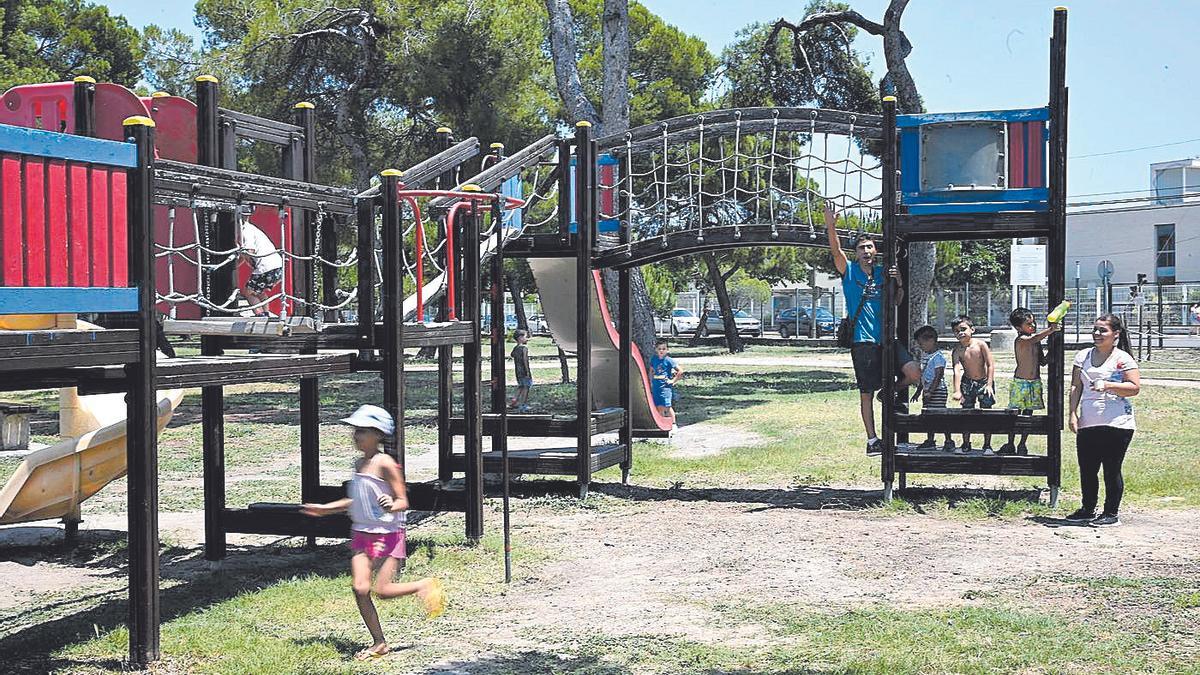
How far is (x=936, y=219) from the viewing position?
11.7 m

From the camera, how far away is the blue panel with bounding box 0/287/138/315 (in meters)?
6.17

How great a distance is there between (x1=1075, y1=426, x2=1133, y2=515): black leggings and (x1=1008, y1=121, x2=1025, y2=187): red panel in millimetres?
2503

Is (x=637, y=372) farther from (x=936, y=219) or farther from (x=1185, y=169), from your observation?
(x=1185, y=169)

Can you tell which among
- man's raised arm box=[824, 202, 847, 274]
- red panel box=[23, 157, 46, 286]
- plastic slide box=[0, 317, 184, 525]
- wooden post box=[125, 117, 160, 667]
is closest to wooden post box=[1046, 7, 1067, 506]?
man's raised arm box=[824, 202, 847, 274]

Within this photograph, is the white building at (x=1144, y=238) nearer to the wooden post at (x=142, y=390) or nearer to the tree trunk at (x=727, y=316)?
the tree trunk at (x=727, y=316)

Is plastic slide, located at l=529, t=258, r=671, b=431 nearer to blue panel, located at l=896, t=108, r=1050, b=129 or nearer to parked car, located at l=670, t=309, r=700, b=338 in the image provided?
blue panel, located at l=896, t=108, r=1050, b=129

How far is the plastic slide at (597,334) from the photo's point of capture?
13.8 meters

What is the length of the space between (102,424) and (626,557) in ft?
16.7

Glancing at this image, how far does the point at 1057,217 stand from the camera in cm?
1146

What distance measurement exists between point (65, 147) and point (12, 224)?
0.50 meters

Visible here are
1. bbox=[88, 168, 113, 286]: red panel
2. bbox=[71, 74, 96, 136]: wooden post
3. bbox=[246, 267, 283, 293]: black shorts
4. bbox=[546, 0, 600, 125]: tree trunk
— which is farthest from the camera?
bbox=[546, 0, 600, 125]: tree trunk

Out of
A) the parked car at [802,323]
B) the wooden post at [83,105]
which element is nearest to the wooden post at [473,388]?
the wooden post at [83,105]

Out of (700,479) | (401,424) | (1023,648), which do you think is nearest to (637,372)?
(700,479)

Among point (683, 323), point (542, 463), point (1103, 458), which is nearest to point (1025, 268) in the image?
point (542, 463)
